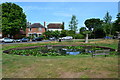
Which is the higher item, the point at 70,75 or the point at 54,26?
the point at 54,26

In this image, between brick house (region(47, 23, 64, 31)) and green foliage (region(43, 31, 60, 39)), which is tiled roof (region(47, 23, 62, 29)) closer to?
brick house (region(47, 23, 64, 31))

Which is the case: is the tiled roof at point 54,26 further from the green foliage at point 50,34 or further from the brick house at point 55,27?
the green foliage at point 50,34

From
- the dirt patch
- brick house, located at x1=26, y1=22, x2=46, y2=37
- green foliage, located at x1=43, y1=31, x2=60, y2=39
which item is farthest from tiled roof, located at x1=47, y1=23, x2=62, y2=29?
the dirt patch

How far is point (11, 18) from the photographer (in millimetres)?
42969

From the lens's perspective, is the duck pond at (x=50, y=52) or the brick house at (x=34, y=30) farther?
the brick house at (x=34, y=30)

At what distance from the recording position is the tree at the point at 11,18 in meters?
41.3

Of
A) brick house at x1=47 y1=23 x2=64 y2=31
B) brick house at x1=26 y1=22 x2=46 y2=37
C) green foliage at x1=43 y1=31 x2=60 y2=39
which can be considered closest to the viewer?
green foliage at x1=43 y1=31 x2=60 y2=39

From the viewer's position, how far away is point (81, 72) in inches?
268

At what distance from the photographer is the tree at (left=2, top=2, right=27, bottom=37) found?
135 ft

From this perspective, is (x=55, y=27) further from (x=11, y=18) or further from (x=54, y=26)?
(x=11, y=18)

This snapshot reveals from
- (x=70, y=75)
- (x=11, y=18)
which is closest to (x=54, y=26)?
(x=11, y=18)

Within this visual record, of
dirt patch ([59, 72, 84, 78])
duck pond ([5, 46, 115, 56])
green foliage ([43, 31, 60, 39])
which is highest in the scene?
green foliage ([43, 31, 60, 39])

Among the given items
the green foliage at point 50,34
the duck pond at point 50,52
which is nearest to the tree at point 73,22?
the green foliage at point 50,34

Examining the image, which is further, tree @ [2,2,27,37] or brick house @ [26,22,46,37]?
A: brick house @ [26,22,46,37]
